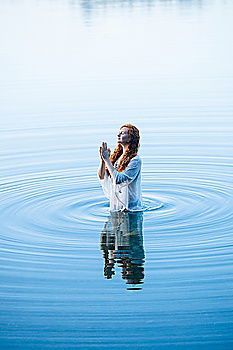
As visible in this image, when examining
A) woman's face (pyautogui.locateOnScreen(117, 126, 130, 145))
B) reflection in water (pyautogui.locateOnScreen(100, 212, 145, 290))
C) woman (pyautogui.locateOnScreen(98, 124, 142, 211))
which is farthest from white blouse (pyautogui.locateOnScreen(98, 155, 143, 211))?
woman's face (pyautogui.locateOnScreen(117, 126, 130, 145))

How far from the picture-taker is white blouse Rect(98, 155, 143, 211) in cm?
1341

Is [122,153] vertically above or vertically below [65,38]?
below

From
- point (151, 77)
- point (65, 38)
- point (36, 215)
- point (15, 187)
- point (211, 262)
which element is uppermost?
point (65, 38)

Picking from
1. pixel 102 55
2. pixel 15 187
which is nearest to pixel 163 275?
pixel 15 187

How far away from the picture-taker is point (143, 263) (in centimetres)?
1189

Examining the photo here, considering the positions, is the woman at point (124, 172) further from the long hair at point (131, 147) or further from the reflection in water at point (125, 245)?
the reflection in water at point (125, 245)

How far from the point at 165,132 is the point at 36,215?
7.53m

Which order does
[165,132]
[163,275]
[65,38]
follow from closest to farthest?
[163,275] → [165,132] → [65,38]

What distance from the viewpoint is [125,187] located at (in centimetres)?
1374

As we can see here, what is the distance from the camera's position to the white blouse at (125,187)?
13.4m

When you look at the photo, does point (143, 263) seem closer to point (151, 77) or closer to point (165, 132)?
point (165, 132)

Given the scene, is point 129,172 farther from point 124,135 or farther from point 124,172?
point 124,135

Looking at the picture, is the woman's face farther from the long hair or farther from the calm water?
the calm water

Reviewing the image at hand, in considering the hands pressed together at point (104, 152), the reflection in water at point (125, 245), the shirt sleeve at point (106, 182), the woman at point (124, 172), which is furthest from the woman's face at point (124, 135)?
the reflection in water at point (125, 245)
